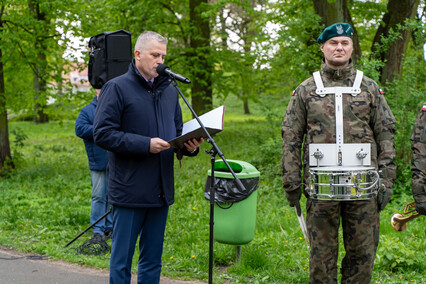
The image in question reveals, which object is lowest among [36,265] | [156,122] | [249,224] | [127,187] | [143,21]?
[36,265]

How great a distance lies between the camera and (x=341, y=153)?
3.77 metres

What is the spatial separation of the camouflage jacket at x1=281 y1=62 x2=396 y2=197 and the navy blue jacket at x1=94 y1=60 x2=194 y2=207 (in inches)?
37.9

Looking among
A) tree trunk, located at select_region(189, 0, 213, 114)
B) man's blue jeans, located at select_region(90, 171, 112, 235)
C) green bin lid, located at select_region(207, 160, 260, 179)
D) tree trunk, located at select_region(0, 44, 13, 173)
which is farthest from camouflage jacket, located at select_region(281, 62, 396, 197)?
tree trunk, located at select_region(189, 0, 213, 114)

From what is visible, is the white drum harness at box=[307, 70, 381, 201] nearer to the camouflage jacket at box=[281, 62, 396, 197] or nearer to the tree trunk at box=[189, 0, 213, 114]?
the camouflage jacket at box=[281, 62, 396, 197]

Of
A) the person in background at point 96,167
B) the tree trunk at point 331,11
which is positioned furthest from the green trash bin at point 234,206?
the tree trunk at point 331,11

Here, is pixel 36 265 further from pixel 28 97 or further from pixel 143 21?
pixel 143 21

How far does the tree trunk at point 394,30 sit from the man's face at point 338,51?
6513mm

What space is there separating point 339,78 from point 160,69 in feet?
4.41

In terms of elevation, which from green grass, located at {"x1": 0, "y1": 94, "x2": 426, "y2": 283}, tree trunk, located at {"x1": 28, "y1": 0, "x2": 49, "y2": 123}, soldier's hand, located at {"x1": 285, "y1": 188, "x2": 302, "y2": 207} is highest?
tree trunk, located at {"x1": 28, "y1": 0, "x2": 49, "y2": 123}

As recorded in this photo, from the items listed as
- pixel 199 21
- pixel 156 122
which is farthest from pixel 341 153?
pixel 199 21

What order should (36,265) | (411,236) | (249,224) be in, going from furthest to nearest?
1. (411,236)
2. (36,265)
3. (249,224)

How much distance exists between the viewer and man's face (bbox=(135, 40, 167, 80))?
385cm

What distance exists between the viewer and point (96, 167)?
22.0 feet

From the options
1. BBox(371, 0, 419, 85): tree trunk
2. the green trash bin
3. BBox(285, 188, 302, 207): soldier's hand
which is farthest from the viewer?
BBox(371, 0, 419, 85): tree trunk
